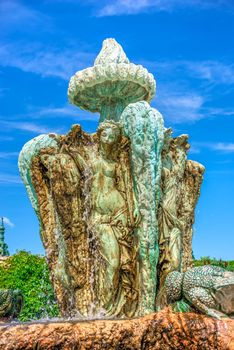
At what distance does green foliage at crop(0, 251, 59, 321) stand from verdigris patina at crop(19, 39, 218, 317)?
697 cm

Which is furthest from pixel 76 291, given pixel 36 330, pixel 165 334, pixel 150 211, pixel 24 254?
pixel 24 254

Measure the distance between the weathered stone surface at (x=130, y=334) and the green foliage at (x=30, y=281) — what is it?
34.0 feet

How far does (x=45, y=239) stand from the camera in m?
11.4

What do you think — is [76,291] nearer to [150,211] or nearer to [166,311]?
[150,211]

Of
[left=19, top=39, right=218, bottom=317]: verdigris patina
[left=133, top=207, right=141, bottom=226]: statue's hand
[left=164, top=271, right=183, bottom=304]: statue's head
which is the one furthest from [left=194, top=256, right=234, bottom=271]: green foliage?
[left=164, top=271, right=183, bottom=304]: statue's head

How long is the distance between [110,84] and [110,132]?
1.70 metres

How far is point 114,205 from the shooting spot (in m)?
10.3

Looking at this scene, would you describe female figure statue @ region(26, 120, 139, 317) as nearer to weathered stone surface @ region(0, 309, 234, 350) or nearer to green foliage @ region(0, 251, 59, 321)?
weathered stone surface @ region(0, 309, 234, 350)

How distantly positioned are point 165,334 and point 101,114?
6.43 m

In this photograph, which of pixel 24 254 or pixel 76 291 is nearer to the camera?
pixel 76 291

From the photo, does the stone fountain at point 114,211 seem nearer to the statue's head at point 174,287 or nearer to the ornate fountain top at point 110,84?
the ornate fountain top at point 110,84

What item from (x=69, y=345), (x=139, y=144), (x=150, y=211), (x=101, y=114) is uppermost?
(x=101, y=114)

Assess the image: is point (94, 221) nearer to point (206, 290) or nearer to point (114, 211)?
point (114, 211)

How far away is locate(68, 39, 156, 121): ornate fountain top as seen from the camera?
11547 millimetres
